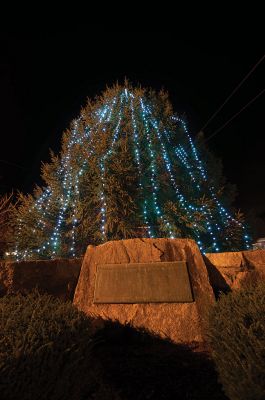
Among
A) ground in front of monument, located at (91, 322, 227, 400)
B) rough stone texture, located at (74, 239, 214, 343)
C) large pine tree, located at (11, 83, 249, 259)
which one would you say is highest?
large pine tree, located at (11, 83, 249, 259)

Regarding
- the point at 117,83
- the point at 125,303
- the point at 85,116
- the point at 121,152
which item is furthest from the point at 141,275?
the point at 117,83

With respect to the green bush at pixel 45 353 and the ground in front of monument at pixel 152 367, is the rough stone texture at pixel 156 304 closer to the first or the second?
the ground in front of monument at pixel 152 367

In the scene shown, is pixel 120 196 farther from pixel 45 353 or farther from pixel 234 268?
pixel 45 353

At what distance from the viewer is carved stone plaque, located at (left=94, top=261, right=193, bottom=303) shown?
534cm

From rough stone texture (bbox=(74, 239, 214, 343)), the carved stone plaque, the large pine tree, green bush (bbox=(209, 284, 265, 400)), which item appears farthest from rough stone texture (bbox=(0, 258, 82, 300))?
the large pine tree

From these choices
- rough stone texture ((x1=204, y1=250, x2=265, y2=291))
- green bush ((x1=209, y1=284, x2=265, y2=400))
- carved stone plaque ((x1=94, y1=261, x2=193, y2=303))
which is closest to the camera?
green bush ((x1=209, y1=284, x2=265, y2=400))

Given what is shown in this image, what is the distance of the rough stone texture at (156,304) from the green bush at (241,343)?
138cm

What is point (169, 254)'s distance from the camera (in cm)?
595

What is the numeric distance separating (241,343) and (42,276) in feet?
13.7

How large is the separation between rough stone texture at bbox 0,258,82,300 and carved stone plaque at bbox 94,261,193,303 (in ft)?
2.11

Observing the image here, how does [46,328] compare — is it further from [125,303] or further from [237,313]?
[125,303]

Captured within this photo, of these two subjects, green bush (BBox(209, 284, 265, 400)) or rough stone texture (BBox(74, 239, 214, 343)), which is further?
rough stone texture (BBox(74, 239, 214, 343))

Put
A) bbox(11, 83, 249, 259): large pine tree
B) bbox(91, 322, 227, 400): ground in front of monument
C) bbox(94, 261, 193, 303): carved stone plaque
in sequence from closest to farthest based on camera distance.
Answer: bbox(91, 322, 227, 400): ground in front of monument, bbox(94, 261, 193, 303): carved stone plaque, bbox(11, 83, 249, 259): large pine tree

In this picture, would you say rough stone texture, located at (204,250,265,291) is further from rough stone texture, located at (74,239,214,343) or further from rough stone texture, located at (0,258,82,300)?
Result: rough stone texture, located at (0,258,82,300)
